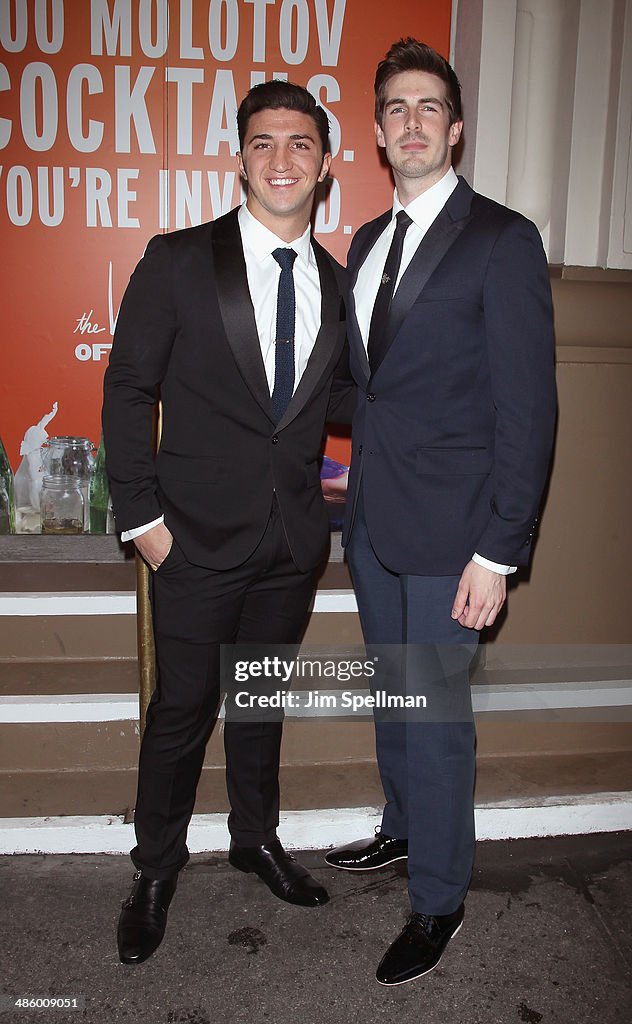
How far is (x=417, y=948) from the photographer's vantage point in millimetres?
2217

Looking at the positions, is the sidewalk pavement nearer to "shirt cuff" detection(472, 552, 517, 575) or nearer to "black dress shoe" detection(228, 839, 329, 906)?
"black dress shoe" detection(228, 839, 329, 906)

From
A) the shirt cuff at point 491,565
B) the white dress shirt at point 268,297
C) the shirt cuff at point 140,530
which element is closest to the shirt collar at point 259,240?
the white dress shirt at point 268,297

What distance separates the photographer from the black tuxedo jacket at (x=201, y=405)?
215 centimetres

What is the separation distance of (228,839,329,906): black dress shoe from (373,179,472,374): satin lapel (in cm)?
150

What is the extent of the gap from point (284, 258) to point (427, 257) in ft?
1.22

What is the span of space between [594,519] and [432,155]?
1.43 m

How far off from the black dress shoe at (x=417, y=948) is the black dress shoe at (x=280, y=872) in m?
0.28

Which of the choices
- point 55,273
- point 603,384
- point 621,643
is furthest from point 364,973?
point 55,273

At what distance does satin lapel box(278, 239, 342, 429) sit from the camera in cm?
221

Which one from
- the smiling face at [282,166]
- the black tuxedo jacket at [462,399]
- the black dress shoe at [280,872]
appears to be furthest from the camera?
the black dress shoe at [280,872]

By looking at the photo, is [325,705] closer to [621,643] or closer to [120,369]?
[621,643]

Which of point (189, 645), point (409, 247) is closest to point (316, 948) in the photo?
point (189, 645)

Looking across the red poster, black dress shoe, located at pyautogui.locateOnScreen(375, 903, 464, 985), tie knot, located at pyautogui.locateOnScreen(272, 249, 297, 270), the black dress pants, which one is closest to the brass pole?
the black dress pants

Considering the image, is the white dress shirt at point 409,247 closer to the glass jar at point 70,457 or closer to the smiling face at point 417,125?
the smiling face at point 417,125
